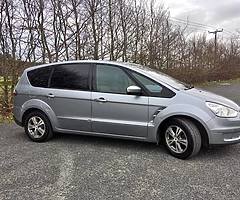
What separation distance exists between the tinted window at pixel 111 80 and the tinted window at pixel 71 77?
24 centimetres

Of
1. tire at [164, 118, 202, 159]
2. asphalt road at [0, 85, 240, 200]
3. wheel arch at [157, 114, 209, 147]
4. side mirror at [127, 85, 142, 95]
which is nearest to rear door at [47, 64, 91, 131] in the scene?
asphalt road at [0, 85, 240, 200]

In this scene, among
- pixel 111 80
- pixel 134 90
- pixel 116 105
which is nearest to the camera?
pixel 134 90

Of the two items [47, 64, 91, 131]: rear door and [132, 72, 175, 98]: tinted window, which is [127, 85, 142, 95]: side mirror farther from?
[47, 64, 91, 131]: rear door

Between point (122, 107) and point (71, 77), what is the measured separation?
3.98ft

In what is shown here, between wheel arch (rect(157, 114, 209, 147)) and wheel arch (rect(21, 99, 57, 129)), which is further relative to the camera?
wheel arch (rect(21, 99, 57, 129))

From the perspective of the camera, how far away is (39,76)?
5898 mm

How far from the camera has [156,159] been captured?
184 inches

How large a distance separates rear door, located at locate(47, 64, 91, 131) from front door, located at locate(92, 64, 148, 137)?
159 millimetres

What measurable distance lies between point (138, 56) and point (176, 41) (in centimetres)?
301

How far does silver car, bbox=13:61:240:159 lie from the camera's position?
4.61 metres

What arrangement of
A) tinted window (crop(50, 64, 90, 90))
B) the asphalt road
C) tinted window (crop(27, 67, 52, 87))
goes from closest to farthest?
1. the asphalt road
2. tinted window (crop(50, 64, 90, 90))
3. tinted window (crop(27, 67, 52, 87))

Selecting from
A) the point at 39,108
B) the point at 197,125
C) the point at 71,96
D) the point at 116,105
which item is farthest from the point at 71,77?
the point at 197,125

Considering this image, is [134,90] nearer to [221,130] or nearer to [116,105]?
[116,105]

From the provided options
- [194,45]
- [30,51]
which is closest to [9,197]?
[30,51]
